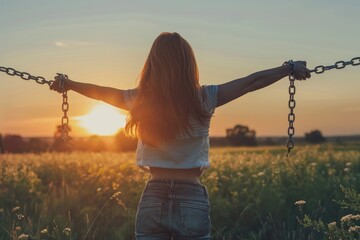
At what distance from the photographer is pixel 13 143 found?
5466 cm

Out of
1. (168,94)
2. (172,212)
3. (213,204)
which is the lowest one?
(213,204)

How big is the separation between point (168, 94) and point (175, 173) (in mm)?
545

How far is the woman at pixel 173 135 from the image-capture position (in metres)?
4.31

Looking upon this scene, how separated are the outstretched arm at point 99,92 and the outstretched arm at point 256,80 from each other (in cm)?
74

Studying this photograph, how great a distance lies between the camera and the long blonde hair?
4359 millimetres

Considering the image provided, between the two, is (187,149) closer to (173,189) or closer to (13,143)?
(173,189)

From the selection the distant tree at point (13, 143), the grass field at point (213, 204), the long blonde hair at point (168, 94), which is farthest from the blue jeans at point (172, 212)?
the distant tree at point (13, 143)

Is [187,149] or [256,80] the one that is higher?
[256,80]

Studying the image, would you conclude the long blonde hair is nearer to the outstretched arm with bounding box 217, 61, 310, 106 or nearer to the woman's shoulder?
the woman's shoulder

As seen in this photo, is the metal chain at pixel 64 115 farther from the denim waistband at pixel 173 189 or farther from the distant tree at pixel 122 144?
the distant tree at pixel 122 144

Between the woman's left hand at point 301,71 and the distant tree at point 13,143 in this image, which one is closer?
the woman's left hand at point 301,71

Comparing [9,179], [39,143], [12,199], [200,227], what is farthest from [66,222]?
[39,143]

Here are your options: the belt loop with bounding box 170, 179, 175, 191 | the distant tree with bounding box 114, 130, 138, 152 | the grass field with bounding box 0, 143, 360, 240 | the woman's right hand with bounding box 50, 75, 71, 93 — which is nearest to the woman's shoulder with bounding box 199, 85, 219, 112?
the belt loop with bounding box 170, 179, 175, 191

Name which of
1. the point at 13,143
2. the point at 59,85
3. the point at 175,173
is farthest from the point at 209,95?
the point at 13,143
